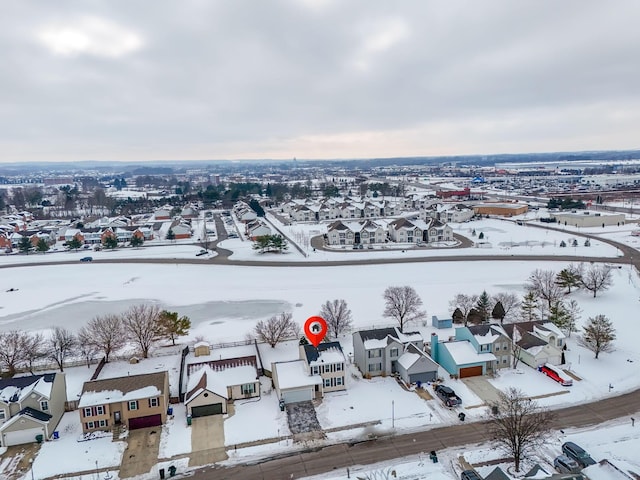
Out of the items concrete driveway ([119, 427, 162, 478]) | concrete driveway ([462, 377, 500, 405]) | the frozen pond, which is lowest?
the frozen pond

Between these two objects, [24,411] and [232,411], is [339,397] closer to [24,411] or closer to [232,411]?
[232,411]

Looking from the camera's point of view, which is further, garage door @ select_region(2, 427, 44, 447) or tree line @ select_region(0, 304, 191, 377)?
tree line @ select_region(0, 304, 191, 377)

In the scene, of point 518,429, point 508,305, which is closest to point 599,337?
point 508,305

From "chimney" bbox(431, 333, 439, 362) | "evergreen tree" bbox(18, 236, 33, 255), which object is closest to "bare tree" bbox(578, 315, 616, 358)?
"chimney" bbox(431, 333, 439, 362)

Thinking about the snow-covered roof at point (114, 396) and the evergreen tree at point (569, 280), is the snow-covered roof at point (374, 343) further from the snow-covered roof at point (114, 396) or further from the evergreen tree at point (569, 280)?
the evergreen tree at point (569, 280)

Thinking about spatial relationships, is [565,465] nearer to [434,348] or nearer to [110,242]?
[434,348]

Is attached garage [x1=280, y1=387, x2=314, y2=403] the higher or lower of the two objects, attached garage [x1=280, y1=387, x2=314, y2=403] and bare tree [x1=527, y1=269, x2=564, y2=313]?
the lower

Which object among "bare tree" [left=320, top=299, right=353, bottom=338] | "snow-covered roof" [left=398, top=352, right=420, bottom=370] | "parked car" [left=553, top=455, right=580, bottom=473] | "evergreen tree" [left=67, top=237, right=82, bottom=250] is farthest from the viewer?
"evergreen tree" [left=67, top=237, right=82, bottom=250]

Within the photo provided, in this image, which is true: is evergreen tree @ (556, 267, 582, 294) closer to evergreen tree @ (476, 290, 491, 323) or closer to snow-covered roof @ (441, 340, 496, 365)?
evergreen tree @ (476, 290, 491, 323)
